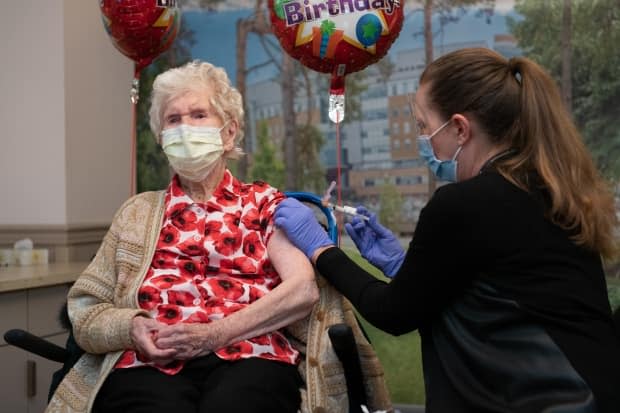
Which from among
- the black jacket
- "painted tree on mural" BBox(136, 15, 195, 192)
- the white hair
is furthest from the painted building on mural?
the black jacket

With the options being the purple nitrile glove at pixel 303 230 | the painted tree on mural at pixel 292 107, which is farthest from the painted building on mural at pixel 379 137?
the purple nitrile glove at pixel 303 230

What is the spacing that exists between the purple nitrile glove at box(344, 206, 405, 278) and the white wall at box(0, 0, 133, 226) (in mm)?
1919

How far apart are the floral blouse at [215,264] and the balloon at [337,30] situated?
0.45 m

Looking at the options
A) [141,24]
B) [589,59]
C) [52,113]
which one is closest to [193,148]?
[141,24]

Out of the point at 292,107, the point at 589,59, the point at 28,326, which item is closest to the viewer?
the point at 28,326

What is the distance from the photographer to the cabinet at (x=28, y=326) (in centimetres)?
299

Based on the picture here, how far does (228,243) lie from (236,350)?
0.32 metres

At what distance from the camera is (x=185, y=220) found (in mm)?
2334

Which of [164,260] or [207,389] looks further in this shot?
[164,260]

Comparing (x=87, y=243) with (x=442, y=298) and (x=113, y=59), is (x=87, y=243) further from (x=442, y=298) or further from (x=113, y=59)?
(x=442, y=298)

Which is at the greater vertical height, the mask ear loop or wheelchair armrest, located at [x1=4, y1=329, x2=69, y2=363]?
the mask ear loop

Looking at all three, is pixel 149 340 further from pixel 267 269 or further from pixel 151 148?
pixel 151 148

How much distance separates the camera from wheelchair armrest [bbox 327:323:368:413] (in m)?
1.93

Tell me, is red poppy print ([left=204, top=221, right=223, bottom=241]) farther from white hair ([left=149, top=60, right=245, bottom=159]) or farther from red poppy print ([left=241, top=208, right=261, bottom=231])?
white hair ([left=149, top=60, right=245, bottom=159])
